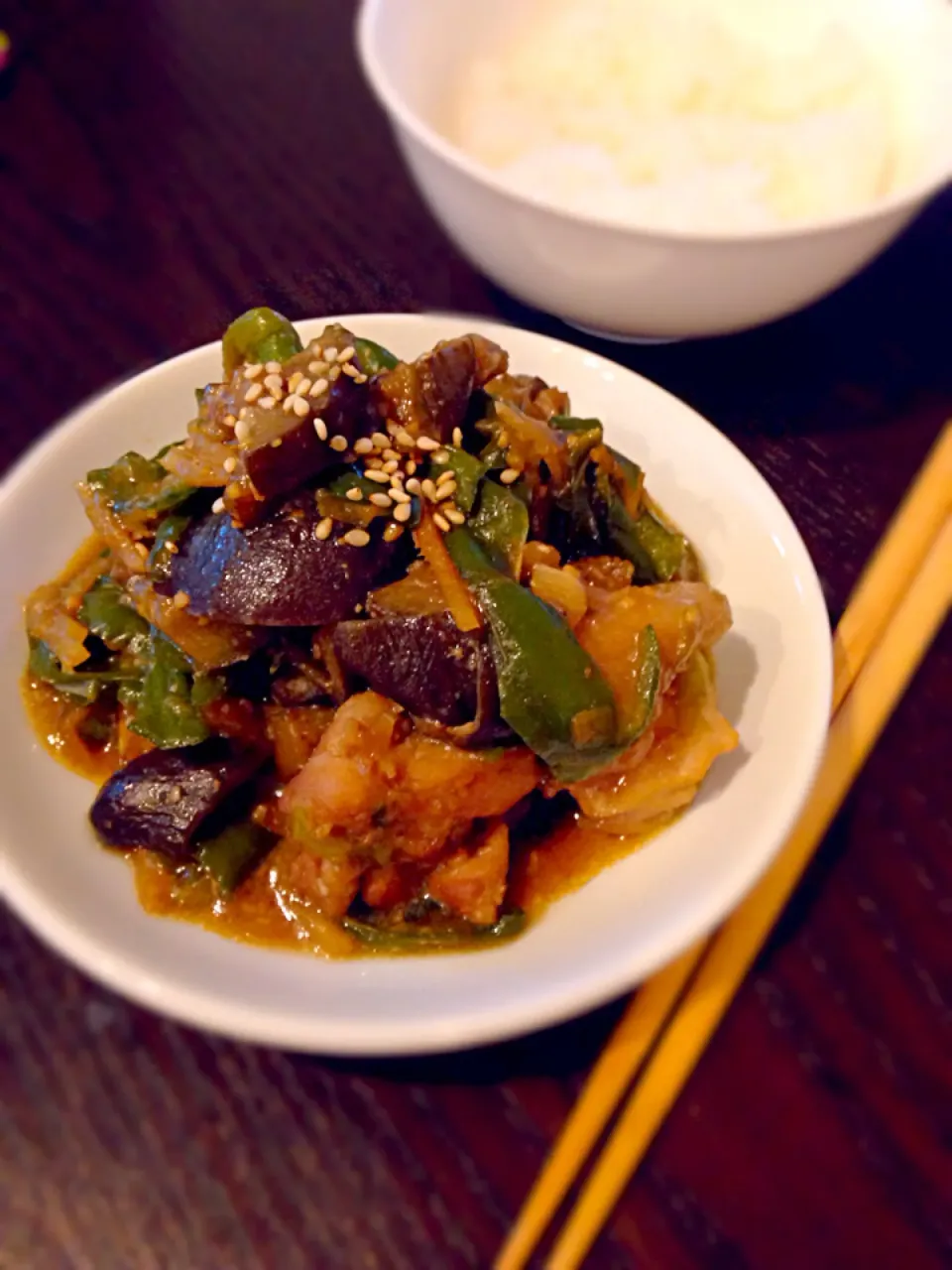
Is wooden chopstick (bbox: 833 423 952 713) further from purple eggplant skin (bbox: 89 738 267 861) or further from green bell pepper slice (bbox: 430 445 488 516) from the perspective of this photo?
purple eggplant skin (bbox: 89 738 267 861)

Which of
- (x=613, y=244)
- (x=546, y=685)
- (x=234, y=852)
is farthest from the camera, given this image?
(x=613, y=244)

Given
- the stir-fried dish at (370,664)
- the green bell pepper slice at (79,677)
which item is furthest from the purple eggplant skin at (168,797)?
the green bell pepper slice at (79,677)

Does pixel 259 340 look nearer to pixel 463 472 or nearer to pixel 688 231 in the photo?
pixel 463 472

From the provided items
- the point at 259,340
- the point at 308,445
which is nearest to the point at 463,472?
the point at 308,445

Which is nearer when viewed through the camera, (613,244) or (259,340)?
(259,340)

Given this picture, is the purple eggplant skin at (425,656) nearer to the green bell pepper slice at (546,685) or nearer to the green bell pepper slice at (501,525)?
the green bell pepper slice at (546,685)

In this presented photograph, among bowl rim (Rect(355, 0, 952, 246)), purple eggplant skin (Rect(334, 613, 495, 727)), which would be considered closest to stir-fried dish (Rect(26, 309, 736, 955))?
purple eggplant skin (Rect(334, 613, 495, 727))
